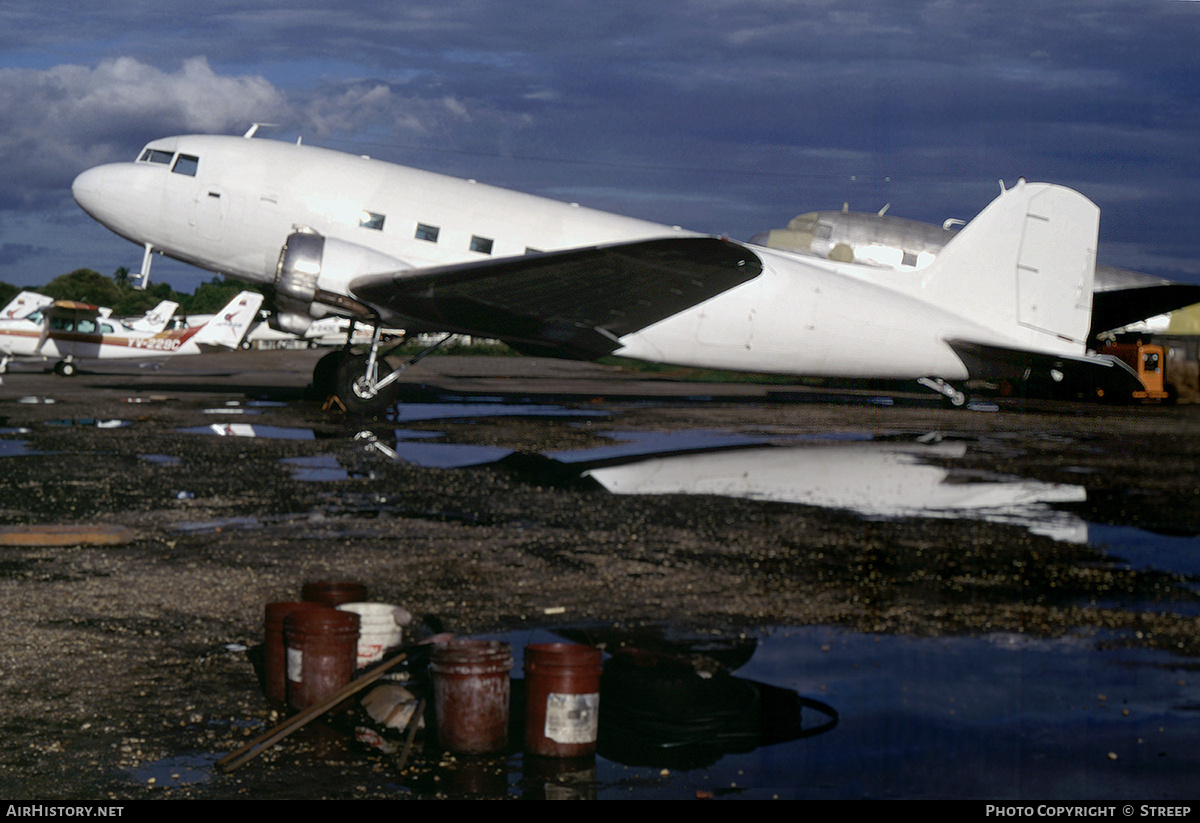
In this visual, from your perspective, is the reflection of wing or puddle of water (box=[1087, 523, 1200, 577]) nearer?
puddle of water (box=[1087, 523, 1200, 577])

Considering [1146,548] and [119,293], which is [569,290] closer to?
[1146,548]

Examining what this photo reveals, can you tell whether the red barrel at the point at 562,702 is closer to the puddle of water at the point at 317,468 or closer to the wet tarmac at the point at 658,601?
the wet tarmac at the point at 658,601

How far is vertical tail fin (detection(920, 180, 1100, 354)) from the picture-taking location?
1933 cm

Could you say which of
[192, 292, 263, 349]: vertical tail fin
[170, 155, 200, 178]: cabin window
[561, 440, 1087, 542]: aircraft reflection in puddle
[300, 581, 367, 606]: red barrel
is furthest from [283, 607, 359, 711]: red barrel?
[192, 292, 263, 349]: vertical tail fin

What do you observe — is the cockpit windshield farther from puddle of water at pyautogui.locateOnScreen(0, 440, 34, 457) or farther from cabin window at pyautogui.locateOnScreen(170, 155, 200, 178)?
puddle of water at pyautogui.locateOnScreen(0, 440, 34, 457)

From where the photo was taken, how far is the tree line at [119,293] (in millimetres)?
79562

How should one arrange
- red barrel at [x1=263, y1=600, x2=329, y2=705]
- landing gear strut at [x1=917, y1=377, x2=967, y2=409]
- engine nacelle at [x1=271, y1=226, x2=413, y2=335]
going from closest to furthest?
red barrel at [x1=263, y1=600, x2=329, y2=705] < engine nacelle at [x1=271, y1=226, x2=413, y2=335] < landing gear strut at [x1=917, y1=377, x2=967, y2=409]

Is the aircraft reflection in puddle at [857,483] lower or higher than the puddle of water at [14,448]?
higher

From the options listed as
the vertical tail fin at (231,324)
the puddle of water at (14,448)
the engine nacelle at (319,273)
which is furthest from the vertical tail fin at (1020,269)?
the vertical tail fin at (231,324)

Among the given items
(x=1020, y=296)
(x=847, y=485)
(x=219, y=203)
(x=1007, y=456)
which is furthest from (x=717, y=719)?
(x=1020, y=296)

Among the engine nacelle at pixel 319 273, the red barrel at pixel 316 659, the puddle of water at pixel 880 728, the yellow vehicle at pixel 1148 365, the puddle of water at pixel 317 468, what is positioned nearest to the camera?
the puddle of water at pixel 880 728

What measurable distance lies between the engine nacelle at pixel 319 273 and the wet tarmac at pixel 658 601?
6.93 feet

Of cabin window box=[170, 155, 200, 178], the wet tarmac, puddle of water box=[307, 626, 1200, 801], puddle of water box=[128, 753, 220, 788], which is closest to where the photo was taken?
puddle of water box=[128, 753, 220, 788]

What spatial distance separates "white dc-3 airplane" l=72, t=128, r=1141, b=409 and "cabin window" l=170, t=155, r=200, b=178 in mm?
32
